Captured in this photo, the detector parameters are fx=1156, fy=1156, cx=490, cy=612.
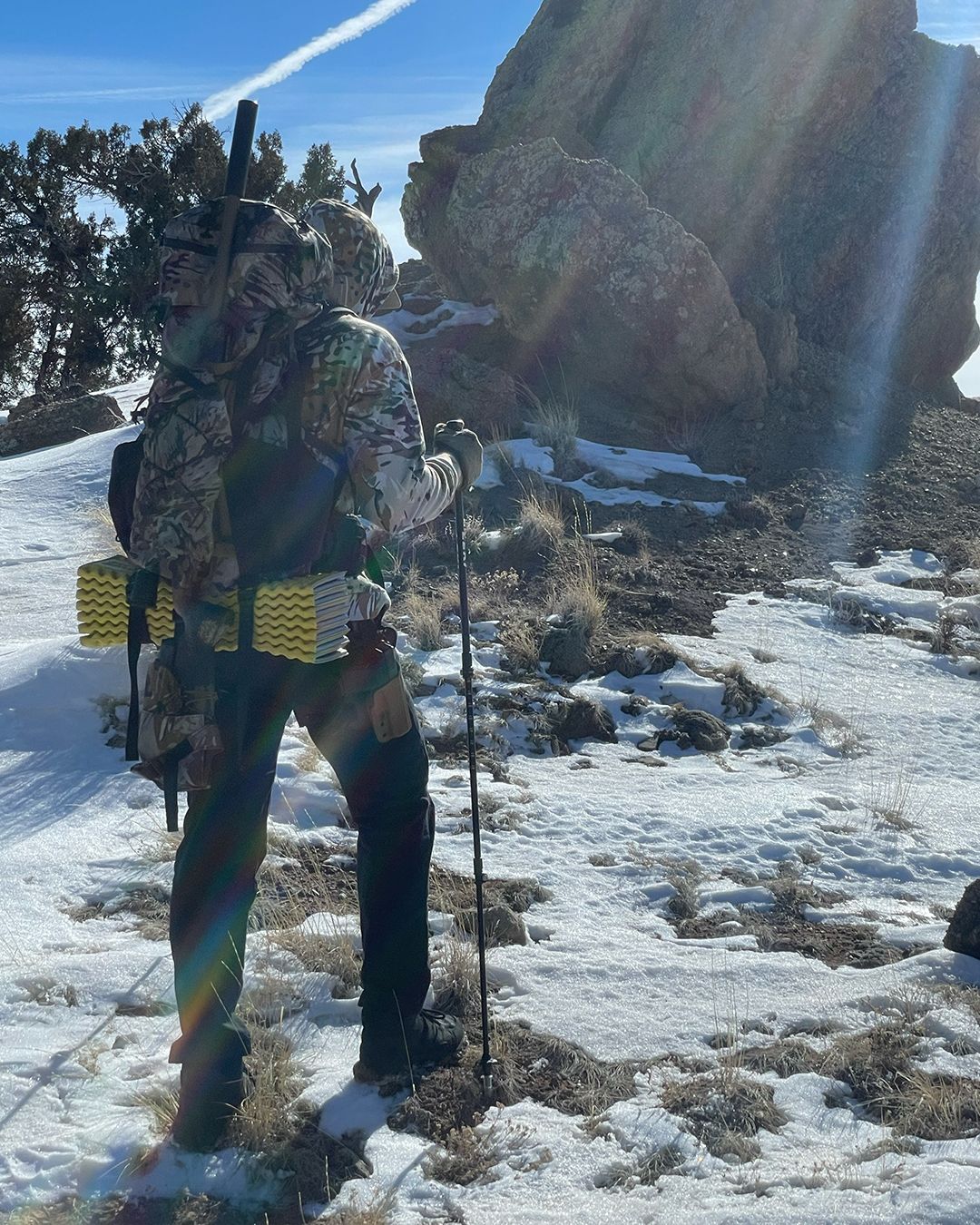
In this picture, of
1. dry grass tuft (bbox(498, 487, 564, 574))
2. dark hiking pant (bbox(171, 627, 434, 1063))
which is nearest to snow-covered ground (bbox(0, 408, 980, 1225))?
dark hiking pant (bbox(171, 627, 434, 1063))

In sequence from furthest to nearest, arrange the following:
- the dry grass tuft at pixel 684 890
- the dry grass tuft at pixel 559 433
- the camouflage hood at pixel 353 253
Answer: the dry grass tuft at pixel 559 433 < the dry grass tuft at pixel 684 890 < the camouflage hood at pixel 353 253

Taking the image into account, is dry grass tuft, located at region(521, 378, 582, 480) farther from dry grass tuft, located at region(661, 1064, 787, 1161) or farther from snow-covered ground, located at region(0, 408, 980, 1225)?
dry grass tuft, located at region(661, 1064, 787, 1161)

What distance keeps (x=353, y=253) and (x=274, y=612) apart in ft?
2.90

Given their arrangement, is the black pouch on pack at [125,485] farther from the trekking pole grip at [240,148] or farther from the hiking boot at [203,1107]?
the hiking boot at [203,1107]

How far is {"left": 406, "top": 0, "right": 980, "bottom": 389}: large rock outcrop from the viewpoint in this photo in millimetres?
11727

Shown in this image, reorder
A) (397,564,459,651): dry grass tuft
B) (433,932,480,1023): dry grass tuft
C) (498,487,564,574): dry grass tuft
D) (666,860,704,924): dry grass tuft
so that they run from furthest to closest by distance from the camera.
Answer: (498,487,564,574): dry grass tuft → (397,564,459,651): dry grass tuft → (666,860,704,924): dry grass tuft → (433,932,480,1023): dry grass tuft

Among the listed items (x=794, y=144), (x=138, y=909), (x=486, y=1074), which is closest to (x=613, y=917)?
(x=486, y=1074)

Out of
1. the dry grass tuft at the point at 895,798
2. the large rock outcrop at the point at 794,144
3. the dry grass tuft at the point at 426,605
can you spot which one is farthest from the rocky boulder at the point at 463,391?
the dry grass tuft at the point at 895,798

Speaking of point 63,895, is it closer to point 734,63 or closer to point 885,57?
point 734,63

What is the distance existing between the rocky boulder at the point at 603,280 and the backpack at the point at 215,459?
8002 millimetres

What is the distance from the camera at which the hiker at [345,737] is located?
2.26 meters

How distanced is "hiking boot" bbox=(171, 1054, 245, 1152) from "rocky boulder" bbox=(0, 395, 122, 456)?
10.2m

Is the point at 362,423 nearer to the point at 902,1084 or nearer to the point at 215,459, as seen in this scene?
the point at 215,459

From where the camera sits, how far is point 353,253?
2.55 m
